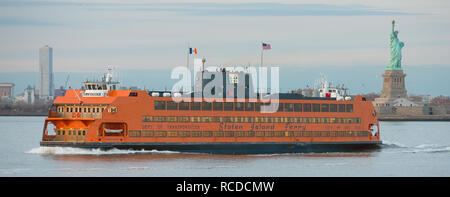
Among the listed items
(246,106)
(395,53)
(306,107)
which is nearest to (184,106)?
(246,106)

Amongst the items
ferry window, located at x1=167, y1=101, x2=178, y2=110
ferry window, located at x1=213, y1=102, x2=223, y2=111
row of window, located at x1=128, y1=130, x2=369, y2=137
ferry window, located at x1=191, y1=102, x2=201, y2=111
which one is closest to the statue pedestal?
row of window, located at x1=128, y1=130, x2=369, y2=137

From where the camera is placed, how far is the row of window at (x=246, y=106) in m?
53.8

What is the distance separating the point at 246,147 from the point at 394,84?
13194 cm

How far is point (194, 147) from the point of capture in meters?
54.3

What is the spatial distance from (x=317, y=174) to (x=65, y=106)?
17855 millimetres

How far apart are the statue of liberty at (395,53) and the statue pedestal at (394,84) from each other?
121 centimetres

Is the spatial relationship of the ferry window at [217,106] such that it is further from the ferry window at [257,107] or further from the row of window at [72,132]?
the row of window at [72,132]

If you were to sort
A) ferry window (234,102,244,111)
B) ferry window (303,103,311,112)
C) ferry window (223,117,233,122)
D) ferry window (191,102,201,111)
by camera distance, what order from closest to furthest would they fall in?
1. ferry window (191,102,201,111)
2. ferry window (223,117,233,122)
3. ferry window (234,102,244,111)
4. ferry window (303,103,311,112)

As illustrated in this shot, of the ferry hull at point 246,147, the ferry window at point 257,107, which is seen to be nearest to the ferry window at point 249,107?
the ferry window at point 257,107

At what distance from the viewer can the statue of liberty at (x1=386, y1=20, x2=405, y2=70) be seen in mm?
173750

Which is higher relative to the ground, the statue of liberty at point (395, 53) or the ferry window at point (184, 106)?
the statue of liberty at point (395, 53)

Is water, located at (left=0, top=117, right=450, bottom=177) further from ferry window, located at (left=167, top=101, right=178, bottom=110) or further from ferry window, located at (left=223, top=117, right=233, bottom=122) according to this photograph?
ferry window, located at (left=167, top=101, right=178, bottom=110)
